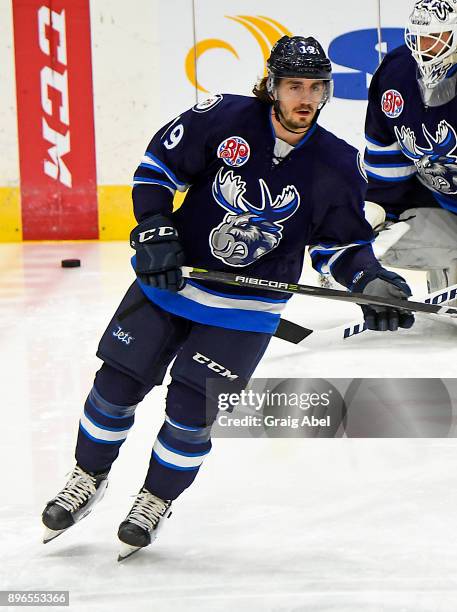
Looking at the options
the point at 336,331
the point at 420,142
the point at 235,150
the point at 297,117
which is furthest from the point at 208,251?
the point at 336,331

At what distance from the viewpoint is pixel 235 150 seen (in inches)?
82.0

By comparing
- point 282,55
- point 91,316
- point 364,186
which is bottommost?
point 91,316

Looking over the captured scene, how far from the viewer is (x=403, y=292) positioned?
7.17ft

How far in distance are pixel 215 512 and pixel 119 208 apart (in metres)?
4.54

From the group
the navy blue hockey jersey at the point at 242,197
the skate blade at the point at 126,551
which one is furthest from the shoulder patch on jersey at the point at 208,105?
the skate blade at the point at 126,551

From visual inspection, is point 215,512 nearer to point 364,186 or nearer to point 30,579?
point 30,579

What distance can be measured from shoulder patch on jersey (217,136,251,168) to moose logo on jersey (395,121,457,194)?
1.61 metres

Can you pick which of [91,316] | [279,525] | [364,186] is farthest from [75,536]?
[91,316]

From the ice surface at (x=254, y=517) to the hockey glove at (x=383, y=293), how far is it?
1.43 ft

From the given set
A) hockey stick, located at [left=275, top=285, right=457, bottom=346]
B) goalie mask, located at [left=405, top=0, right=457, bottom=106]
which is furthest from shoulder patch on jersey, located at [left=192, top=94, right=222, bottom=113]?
hockey stick, located at [left=275, top=285, right=457, bottom=346]

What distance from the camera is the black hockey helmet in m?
2.02

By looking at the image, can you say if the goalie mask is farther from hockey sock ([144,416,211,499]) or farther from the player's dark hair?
hockey sock ([144,416,211,499])

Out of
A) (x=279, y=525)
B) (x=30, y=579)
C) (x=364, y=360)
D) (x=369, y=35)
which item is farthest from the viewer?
(x=369, y=35)

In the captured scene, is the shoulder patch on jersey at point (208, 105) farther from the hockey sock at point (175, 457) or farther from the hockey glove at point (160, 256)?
the hockey sock at point (175, 457)
